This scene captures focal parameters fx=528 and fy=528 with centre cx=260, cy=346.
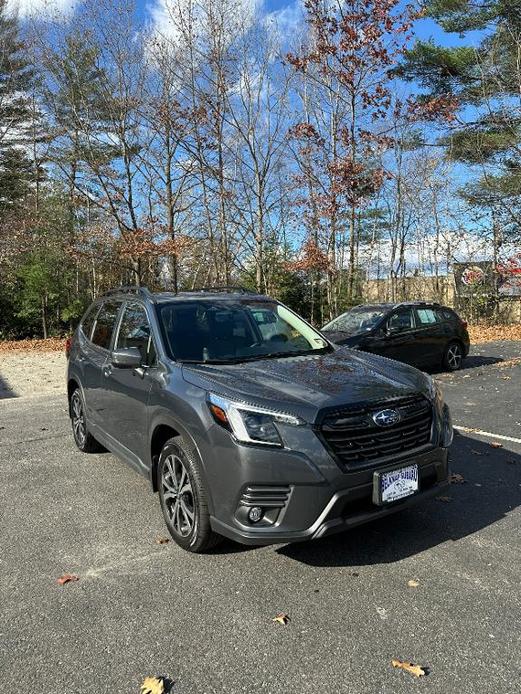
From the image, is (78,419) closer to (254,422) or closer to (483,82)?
(254,422)

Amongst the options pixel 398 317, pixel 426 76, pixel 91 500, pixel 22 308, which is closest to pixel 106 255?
pixel 22 308

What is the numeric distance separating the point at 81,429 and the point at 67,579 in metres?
2.73

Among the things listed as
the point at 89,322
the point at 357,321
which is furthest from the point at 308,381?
the point at 357,321

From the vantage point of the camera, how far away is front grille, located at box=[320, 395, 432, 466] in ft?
9.74

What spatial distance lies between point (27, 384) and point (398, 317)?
25.1ft

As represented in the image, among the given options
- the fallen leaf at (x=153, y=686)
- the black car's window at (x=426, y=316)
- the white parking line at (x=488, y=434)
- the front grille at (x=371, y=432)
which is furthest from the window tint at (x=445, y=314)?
the fallen leaf at (x=153, y=686)

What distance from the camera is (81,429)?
572 centimetres

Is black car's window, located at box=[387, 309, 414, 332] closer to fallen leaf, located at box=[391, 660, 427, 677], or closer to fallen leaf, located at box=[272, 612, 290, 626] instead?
fallen leaf, located at box=[272, 612, 290, 626]

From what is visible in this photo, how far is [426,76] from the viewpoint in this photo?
62.7 feet

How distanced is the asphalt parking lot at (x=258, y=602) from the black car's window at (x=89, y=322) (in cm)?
173

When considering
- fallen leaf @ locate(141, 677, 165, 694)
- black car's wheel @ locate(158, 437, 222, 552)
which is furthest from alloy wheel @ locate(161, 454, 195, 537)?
fallen leaf @ locate(141, 677, 165, 694)

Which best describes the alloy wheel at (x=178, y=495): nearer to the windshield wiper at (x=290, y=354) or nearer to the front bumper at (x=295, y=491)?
the front bumper at (x=295, y=491)

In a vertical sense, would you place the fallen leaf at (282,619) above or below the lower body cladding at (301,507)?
below

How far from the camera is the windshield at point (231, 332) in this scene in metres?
3.94
